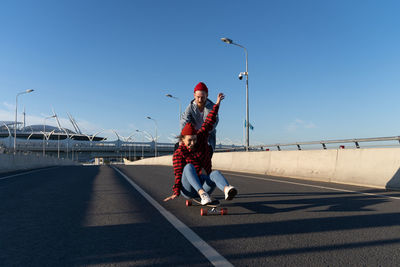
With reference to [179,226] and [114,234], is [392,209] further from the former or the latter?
[114,234]

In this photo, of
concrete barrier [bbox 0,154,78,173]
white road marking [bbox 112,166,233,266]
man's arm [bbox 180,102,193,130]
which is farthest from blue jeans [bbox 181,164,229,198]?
concrete barrier [bbox 0,154,78,173]

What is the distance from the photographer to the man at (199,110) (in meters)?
4.74

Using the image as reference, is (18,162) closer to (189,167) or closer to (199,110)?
(199,110)

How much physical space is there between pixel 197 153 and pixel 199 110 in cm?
75

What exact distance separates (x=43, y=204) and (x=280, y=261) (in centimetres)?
458

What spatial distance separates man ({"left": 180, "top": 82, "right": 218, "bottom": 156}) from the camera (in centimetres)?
474

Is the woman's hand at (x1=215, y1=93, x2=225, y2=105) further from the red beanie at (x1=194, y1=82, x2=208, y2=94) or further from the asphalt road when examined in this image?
the asphalt road

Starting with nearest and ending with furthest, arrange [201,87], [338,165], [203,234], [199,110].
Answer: [203,234], [201,87], [199,110], [338,165]

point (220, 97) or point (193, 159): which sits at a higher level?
point (220, 97)

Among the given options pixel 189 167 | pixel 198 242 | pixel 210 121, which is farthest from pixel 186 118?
pixel 198 242

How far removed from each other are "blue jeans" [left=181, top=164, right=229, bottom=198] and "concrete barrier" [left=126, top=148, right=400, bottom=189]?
18.6 feet

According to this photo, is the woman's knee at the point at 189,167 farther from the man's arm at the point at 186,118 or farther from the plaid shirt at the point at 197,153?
the man's arm at the point at 186,118

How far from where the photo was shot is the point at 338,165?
9719mm

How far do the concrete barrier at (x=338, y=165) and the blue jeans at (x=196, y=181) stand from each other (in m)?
5.67
